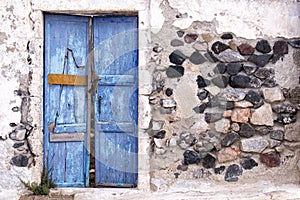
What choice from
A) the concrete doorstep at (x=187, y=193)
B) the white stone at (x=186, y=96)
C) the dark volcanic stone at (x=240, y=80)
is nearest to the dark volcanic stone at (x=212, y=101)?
the white stone at (x=186, y=96)

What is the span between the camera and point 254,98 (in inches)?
168

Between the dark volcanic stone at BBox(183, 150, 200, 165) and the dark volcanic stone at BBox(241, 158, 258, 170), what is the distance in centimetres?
43

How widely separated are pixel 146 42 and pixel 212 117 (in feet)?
3.11

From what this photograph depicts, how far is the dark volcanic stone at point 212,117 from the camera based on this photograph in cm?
429

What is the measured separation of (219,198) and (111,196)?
983 mm

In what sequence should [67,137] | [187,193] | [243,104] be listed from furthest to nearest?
[67,137], [243,104], [187,193]

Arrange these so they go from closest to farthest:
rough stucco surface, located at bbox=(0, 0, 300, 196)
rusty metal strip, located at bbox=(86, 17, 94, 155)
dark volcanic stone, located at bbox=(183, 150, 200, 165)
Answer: rough stucco surface, located at bbox=(0, 0, 300, 196) < dark volcanic stone, located at bbox=(183, 150, 200, 165) < rusty metal strip, located at bbox=(86, 17, 94, 155)

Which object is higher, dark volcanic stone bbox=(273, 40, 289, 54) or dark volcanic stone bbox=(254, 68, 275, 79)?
dark volcanic stone bbox=(273, 40, 289, 54)

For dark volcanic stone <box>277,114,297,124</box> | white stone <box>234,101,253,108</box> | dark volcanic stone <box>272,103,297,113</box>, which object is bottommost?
dark volcanic stone <box>277,114,297,124</box>

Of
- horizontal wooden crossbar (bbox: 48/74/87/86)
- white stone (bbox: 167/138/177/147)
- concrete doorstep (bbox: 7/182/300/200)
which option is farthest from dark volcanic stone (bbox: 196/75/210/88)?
horizontal wooden crossbar (bbox: 48/74/87/86)

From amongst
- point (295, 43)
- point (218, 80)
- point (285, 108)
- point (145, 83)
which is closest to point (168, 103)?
point (145, 83)

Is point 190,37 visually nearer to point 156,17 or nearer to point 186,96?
point 156,17

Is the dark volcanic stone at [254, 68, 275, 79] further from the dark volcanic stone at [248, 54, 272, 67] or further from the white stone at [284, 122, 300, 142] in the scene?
the white stone at [284, 122, 300, 142]

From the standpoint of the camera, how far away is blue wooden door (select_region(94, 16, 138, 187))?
173 inches
